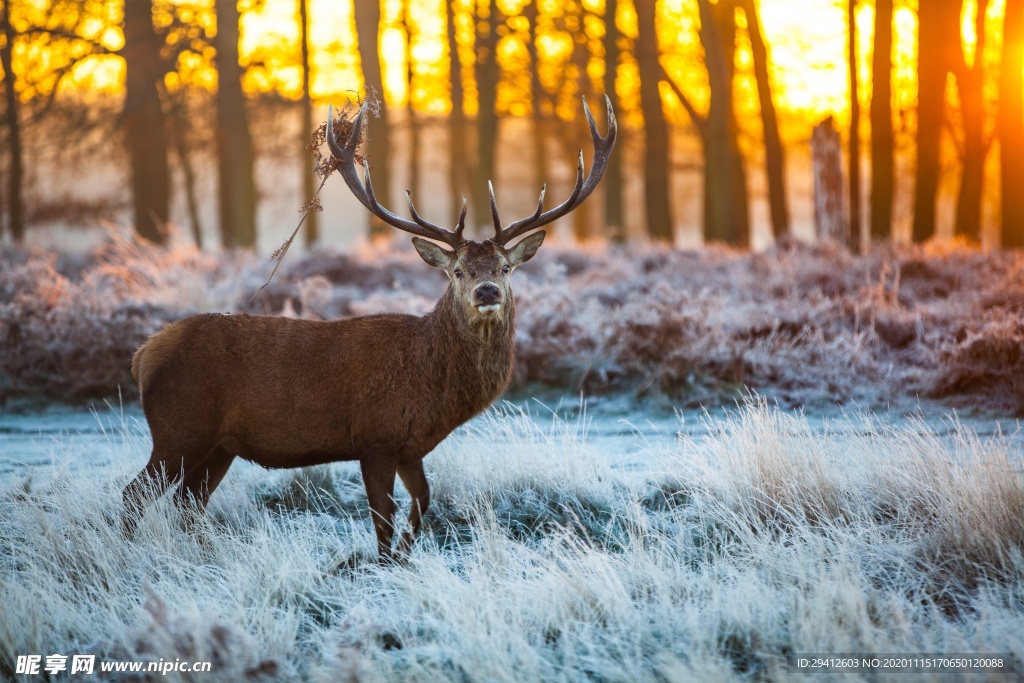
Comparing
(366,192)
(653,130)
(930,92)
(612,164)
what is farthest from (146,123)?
(366,192)

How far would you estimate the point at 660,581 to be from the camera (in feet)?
15.3

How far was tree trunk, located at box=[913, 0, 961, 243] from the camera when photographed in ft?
52.9

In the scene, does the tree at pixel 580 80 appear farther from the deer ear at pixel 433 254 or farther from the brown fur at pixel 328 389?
the brown fur at pixel 328 389

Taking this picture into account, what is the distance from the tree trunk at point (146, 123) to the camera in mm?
18734

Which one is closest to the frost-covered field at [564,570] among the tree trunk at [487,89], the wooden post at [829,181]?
the wooden post at [829,181]

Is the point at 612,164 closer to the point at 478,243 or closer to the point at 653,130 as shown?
the point at 653,130

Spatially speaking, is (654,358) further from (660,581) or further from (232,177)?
(232,177)

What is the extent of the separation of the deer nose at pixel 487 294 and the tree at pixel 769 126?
15.0 m

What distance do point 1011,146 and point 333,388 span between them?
46.2 ft

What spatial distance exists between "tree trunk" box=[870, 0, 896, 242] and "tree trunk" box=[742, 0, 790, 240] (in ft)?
6.83

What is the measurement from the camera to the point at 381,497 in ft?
17.4

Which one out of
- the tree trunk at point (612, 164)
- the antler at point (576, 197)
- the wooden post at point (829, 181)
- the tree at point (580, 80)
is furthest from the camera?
the tree at point (580, 80)

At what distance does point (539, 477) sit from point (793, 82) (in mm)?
22662

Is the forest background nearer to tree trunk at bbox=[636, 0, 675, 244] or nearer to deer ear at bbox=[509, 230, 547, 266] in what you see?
tree trunk at bbox=[636, 0, 675, 244]
